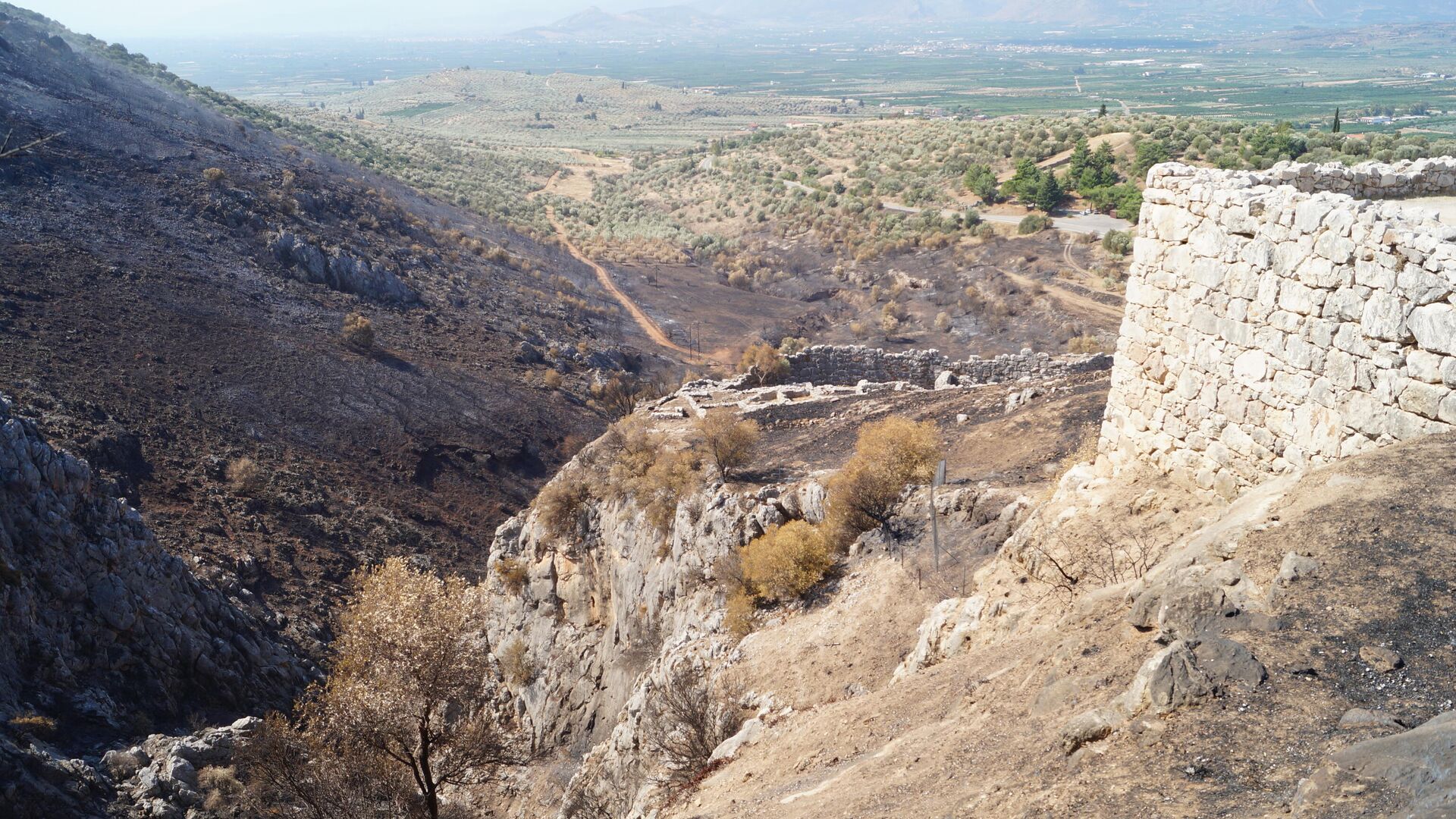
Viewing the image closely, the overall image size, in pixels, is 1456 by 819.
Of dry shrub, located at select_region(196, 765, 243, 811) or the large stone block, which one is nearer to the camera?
the large stone block

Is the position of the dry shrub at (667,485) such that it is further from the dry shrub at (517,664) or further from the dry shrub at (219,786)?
the dry shrub at (219,786)

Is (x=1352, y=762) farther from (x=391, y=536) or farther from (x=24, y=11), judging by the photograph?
(x=24, y=11)

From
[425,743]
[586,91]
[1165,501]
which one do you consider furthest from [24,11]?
[586,91]

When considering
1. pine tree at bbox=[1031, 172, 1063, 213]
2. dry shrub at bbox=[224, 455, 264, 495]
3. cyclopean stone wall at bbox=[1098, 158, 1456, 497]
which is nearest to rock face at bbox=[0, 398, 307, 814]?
dry shrub at bbox=[224, 455, 264, 495]

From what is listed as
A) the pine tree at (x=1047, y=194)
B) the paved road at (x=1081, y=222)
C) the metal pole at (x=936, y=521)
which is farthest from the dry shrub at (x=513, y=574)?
the pine tree at (x=1047, y=194)

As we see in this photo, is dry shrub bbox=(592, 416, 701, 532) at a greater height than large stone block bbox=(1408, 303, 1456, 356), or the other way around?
large stone block bbox=(1408, 303, 1456, 356)

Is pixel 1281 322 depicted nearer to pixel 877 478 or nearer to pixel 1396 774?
pixel 1396 774

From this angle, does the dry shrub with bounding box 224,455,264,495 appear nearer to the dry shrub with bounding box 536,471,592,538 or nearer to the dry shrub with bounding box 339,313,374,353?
the dry shrub with bounding box 339,313,374,353
